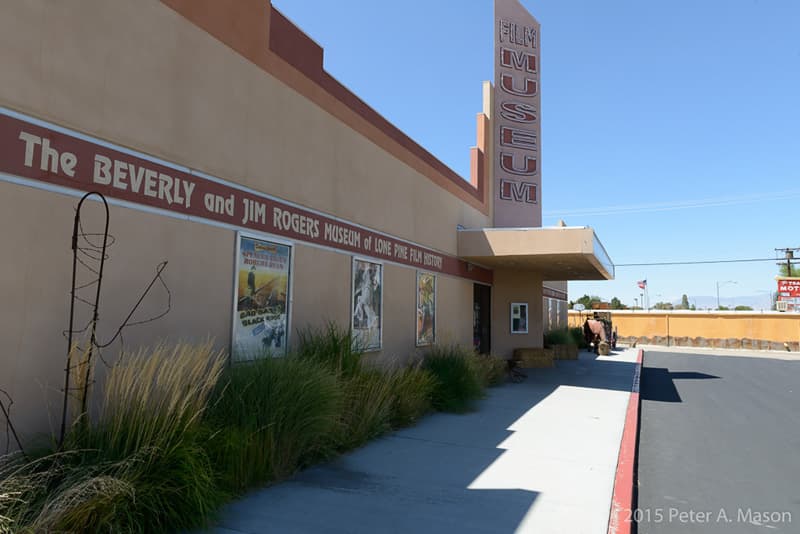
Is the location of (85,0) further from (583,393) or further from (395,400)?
(583,393)

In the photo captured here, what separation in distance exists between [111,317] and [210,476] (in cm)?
201

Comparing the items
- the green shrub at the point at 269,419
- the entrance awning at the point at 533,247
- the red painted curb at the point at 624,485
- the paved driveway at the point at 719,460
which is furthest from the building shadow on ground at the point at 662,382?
the green shrub at the point at 269,419

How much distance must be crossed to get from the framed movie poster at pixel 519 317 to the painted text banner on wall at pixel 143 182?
11505 millimetres

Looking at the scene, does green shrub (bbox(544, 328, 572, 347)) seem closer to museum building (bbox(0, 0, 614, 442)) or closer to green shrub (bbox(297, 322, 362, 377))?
museum building (bbox(0, 0, 614, 442))

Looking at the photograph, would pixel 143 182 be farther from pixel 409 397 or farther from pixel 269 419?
pixel 409 397

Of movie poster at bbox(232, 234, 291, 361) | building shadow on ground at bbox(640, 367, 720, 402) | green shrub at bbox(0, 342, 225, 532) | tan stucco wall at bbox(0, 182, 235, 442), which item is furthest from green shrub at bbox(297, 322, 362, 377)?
building shadow on ground at bbox(640, 367, 720, 402)

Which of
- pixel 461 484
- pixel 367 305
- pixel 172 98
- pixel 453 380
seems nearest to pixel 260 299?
pixel 172 98

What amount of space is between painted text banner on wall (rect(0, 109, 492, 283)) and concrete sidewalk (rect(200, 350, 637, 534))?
341 centimetres

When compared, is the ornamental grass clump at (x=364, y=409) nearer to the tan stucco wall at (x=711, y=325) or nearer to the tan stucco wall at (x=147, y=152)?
the tan stucco wall at (x=147, y=152)

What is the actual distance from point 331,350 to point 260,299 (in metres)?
1.36

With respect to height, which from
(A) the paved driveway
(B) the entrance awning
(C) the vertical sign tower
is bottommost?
(A) the paved driveway

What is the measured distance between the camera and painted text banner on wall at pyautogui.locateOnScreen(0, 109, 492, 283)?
491cm

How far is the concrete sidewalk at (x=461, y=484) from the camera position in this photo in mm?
5059

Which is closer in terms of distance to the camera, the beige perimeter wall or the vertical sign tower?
the vertical sign tower
